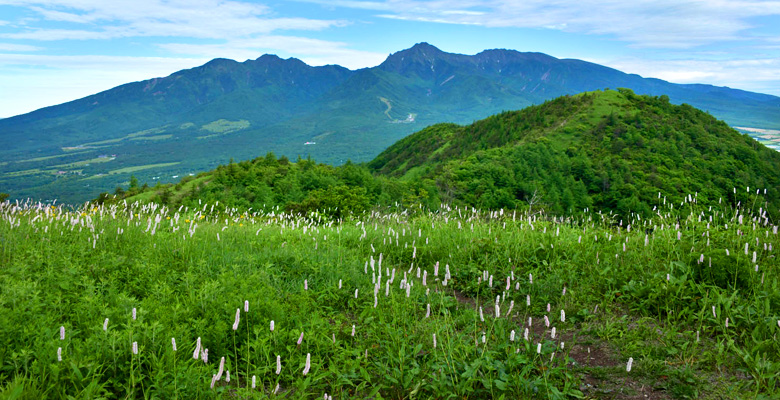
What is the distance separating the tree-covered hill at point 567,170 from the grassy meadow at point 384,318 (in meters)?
15.9

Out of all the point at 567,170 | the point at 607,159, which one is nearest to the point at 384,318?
the point at 567,170

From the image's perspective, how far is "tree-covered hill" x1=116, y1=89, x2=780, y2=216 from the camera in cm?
3525

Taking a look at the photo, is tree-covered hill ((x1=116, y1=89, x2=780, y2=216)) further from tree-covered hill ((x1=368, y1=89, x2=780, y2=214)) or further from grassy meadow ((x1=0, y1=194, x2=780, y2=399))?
grassy meadow ((x1=0, y1=194, x2=780, y2=399))

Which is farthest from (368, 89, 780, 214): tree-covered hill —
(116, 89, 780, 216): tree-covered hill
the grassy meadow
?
the grassy meadow

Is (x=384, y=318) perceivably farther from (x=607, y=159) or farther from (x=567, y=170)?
(x=607, y=159)

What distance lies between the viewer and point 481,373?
3410 mm

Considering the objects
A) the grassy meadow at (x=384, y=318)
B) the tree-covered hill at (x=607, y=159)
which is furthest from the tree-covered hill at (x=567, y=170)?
the grassy meadow at (x=384, y=318)

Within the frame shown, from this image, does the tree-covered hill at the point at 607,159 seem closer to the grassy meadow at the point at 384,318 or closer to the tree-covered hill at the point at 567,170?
the tree-covered hill at the point at 567,170

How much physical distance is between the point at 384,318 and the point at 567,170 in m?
63.8

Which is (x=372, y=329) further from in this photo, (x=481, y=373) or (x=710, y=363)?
(x=710, y=363)

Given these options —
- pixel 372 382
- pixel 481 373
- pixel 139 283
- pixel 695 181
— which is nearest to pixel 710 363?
pixel 481 373

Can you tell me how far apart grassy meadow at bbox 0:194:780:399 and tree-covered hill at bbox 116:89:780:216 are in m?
15.9

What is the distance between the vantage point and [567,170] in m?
62.3

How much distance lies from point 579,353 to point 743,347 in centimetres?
139
